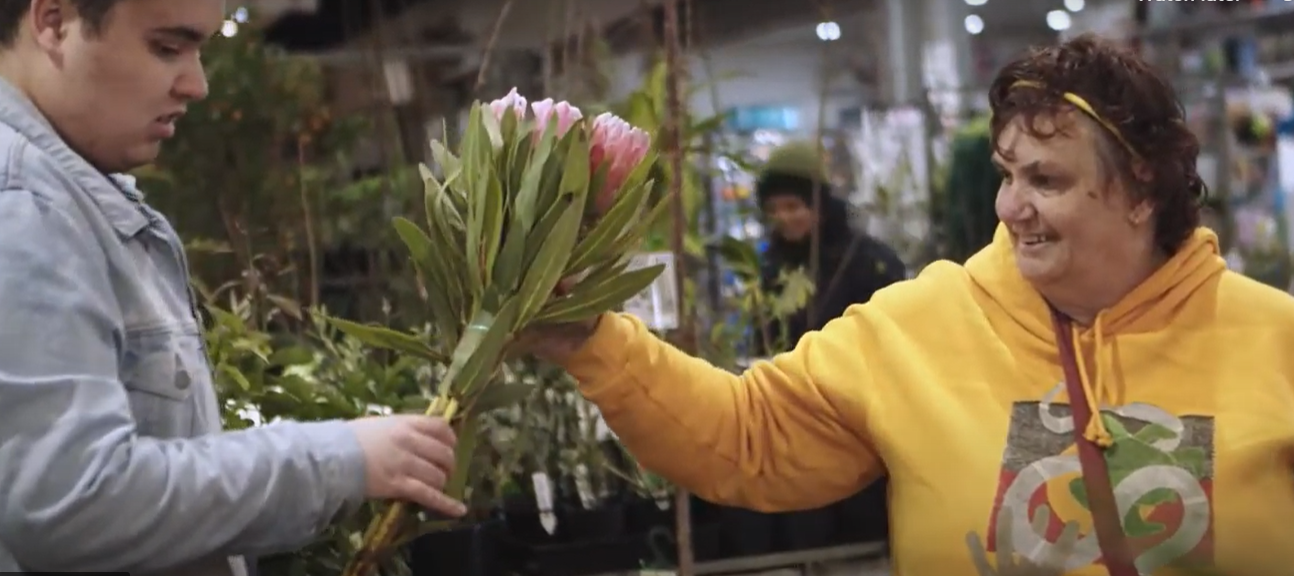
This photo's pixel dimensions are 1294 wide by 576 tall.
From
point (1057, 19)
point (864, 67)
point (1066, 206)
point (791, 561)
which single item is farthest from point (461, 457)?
point (1057, 19)

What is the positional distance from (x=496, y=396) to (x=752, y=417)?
439mm

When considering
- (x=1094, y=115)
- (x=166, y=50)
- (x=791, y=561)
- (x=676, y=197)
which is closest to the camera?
(x=166, y=50)

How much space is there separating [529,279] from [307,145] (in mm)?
3047

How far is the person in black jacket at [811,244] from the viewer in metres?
3.02

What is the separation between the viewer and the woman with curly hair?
143 centimetres

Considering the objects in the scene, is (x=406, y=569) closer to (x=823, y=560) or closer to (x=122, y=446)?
(x=823, y=560)

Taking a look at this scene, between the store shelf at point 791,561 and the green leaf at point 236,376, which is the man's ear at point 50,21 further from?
the store shelf at point 791,561

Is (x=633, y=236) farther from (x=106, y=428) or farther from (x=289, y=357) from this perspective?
(x=289, y=357)

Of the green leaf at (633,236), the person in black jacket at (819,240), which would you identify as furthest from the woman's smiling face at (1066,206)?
the person in black jacket at (819,240)

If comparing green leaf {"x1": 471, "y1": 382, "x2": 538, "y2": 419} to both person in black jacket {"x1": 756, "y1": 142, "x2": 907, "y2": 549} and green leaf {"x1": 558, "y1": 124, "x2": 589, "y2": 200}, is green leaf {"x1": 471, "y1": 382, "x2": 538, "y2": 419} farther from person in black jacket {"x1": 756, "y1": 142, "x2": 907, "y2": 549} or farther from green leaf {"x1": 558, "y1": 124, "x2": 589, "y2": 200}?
person in black jacket {"x1": 756, "y1": 142, "x2": 907, "y2": 549}

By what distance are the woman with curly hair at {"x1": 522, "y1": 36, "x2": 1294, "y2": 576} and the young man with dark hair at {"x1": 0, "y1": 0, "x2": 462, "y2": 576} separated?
1.32 feet

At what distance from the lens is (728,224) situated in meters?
3.43

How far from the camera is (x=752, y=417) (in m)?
1.55

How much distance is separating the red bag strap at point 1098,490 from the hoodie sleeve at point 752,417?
0.23 metres
